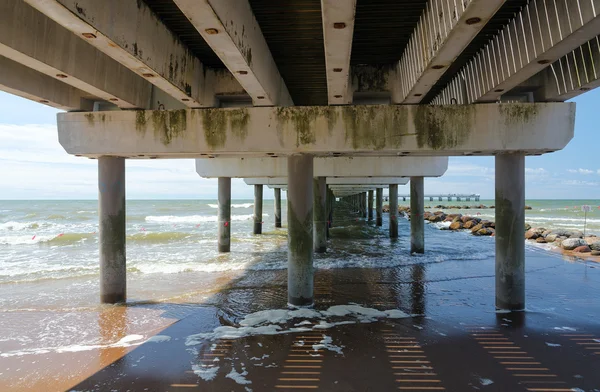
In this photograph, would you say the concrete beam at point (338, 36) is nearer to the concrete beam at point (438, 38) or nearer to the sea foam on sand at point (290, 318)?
the concrete beam at point (438, 38)

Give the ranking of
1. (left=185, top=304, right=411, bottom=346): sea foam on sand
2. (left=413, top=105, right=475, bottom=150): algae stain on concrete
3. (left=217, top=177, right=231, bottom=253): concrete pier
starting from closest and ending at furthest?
1. (left=185, top=304, right=411, bottom=346): sea foam on sand
2. (left=413, top=105, right=475, bottom=150): algae stain on concrete
3. (left=217, top=177, right=231, bottom=253): concrete pier

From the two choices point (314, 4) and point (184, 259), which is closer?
point (314, 4)

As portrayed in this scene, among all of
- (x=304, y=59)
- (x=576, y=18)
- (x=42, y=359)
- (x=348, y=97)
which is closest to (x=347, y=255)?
(x=348, y=97)

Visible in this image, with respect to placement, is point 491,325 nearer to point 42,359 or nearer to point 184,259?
point 42,359

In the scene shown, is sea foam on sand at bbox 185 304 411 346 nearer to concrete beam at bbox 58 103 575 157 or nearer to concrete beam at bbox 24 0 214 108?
concrete beam at bbox 58 103 575 157

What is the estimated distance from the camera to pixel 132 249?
63.8 feet

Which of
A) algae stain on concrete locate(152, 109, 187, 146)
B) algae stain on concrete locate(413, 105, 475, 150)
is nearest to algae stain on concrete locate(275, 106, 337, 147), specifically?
algae stain on concrete locate(413, 105, 475, 150)

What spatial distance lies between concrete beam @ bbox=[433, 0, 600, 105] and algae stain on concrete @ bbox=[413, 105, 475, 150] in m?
0.36

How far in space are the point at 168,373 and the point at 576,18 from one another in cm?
644

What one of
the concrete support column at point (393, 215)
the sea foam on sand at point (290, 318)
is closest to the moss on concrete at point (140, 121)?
the sea foam on sand at point (290, 318)

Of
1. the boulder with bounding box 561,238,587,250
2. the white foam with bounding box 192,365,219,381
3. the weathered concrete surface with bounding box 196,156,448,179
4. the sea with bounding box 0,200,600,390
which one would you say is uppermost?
the weathered concrete surface with bounding box 196,156,448,179

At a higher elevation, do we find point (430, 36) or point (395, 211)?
point (430, 36)

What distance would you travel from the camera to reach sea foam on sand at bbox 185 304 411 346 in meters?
6.77

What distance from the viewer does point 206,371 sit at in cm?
530
